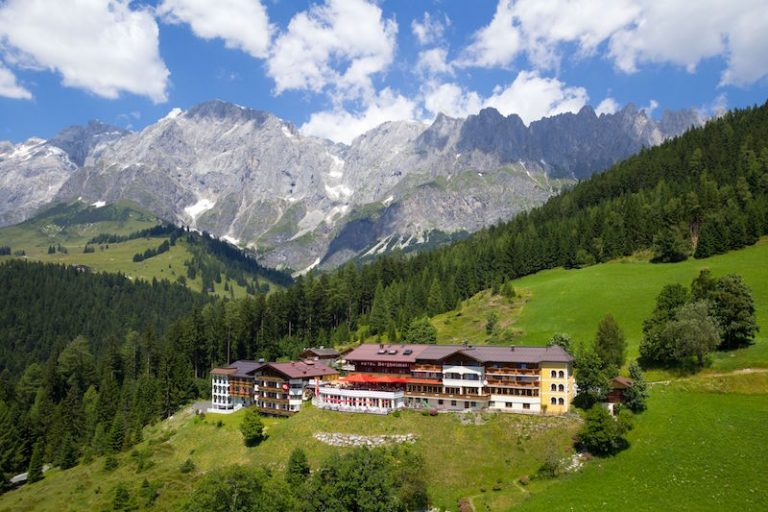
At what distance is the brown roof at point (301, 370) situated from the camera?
99.2 metres

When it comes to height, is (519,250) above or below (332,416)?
above

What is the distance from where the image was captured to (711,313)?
83438 millimetres

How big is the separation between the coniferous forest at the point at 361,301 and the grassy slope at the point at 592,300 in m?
7.82

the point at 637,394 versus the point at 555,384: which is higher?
the point at 637,394

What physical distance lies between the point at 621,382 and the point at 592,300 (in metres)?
47.4

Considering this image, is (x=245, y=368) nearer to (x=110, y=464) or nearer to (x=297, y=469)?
(x=110, y=464)

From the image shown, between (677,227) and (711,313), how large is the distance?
6411cm

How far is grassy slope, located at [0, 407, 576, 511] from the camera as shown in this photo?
68.6m

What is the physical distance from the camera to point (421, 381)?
3593 inches

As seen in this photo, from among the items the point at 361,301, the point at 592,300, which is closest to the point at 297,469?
the point at 592,300

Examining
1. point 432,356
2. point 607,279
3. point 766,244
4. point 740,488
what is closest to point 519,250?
point 607,279

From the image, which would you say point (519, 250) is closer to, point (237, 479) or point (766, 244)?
point (766, 244)

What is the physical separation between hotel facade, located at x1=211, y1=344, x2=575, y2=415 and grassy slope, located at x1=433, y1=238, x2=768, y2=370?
1938 centimetres

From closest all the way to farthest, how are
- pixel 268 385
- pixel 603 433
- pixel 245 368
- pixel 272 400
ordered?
pixel 603 433 → pixel 272 400 → pixel 268 385 → pixel 245 368
